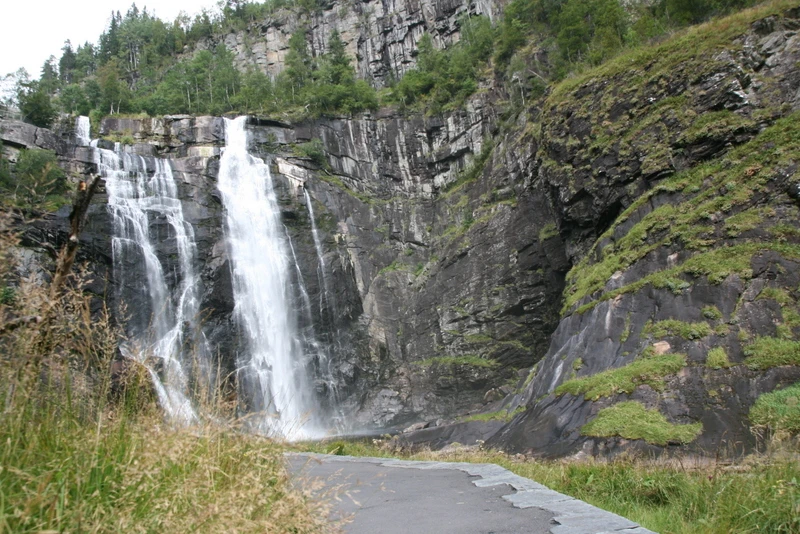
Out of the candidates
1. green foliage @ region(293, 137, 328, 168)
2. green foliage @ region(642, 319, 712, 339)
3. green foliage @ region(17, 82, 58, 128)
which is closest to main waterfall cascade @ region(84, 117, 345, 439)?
green foliage @ region(293, 137, 328, 168)

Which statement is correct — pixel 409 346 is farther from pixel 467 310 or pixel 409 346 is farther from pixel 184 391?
pixel 184 391

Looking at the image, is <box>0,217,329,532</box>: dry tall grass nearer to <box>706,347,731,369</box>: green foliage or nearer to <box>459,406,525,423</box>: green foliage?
<box>706,347,731,369</box>: green foliage

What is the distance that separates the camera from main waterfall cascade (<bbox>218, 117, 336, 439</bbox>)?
2822 cm

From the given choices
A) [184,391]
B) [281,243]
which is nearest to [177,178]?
[281,243]

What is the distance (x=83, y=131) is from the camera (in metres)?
36.2

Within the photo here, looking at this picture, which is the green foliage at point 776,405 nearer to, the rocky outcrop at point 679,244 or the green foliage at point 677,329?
the rocky outcrop at point 679,244

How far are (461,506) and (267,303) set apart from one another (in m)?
26.9

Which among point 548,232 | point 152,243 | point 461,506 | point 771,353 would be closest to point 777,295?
point 771,353

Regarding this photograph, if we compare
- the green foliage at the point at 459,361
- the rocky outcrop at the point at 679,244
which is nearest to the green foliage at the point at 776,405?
the rocky outcrop at the point at 679,244

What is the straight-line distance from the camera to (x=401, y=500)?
4.67 m

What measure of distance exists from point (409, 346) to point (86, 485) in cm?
2805

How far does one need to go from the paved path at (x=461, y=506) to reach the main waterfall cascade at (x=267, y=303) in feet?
72.9

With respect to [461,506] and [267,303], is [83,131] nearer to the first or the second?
[267,303]

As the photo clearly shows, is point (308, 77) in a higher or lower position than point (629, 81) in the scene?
higher
